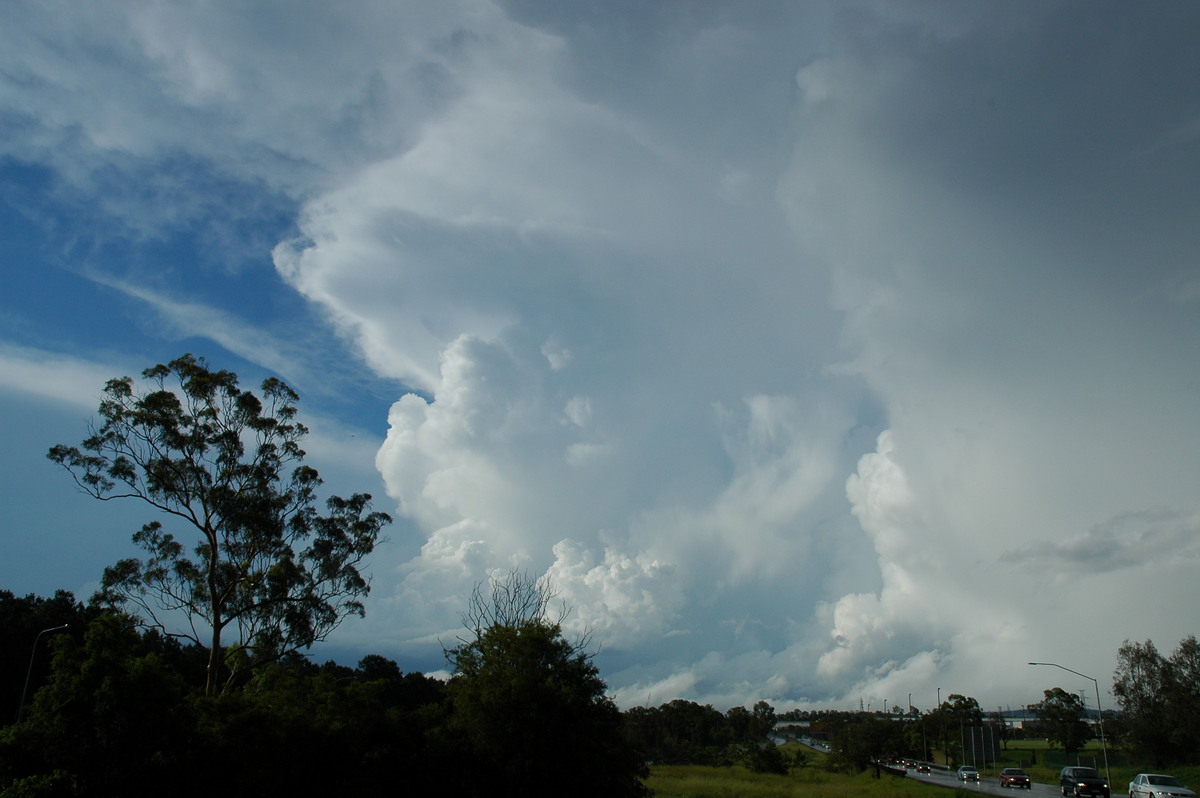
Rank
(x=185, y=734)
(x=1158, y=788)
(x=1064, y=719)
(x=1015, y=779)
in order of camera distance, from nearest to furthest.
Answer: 1. (x=185, y=734)
2. (x=1158, y=788)
3. (x=1015, y=779)
4. (x=1064, y=719)

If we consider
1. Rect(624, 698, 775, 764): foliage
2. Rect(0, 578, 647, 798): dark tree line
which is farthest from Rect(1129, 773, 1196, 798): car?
Rect(624, 698, 775, 764): foliage

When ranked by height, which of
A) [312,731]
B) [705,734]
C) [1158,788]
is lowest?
[705,734]

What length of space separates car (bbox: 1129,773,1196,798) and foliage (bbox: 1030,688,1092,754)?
3649 inches

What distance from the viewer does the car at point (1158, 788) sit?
38312 millimetres

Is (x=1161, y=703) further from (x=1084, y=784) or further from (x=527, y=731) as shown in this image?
(x=527, y=731)

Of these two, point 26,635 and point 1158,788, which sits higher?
point 26,635

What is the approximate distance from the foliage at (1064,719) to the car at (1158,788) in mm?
92695

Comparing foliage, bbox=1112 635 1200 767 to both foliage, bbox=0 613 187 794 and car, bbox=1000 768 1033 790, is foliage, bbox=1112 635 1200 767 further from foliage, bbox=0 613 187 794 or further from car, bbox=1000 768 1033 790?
foliage, bbox=0 613 187 794

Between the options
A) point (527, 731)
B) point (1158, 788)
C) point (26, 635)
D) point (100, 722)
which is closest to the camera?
point (100, 722)

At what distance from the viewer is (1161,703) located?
3068 inches

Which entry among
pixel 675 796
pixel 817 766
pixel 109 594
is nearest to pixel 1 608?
pixel 109 594

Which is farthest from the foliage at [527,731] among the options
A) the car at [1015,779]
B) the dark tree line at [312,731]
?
the car at [1015,779]

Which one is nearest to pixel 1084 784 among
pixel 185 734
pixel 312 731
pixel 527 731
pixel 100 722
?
pixel 527 731

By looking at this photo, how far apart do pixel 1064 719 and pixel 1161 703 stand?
50050 mm
